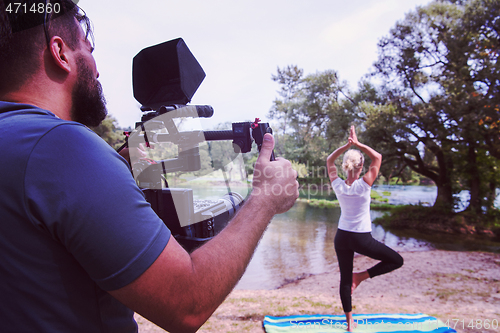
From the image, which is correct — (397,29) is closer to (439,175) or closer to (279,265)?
(439,175)

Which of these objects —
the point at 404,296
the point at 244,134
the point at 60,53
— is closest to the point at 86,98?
the point at 60,53

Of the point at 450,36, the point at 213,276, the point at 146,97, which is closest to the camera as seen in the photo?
the point at 213,276

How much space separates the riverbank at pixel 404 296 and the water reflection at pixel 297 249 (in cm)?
82

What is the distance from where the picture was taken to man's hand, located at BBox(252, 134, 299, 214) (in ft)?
2.87

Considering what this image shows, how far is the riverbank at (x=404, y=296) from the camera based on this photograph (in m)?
3.91

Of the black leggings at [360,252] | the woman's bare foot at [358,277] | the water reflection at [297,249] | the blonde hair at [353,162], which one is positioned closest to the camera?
the black leggings at [360,252]

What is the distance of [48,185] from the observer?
1.68 ft

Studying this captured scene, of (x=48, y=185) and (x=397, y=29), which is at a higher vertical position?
(x=397, y=29)

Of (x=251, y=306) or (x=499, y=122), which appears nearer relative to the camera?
(x=251, y=306)

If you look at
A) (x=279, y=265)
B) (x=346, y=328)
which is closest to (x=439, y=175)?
(x=279, y=265)

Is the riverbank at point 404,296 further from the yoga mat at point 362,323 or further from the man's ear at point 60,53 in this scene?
the man's ear at point 60,53

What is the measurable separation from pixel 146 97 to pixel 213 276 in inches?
37.8

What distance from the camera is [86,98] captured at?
2.68 ft

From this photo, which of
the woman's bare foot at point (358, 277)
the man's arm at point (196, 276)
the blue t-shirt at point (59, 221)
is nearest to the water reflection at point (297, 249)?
the woman's bare foot at point (358, 277)
